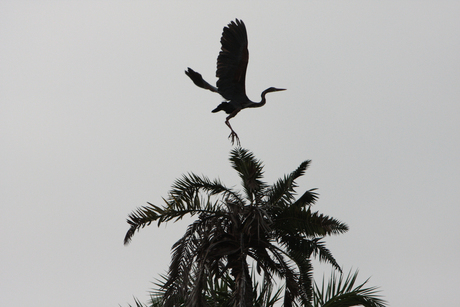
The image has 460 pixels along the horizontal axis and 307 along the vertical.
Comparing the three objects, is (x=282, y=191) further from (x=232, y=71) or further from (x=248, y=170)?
(x=232, y=71)

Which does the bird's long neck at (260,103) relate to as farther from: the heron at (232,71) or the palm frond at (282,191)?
the palm frond at (282,191)

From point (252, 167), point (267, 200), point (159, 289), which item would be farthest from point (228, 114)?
point (159, 289)

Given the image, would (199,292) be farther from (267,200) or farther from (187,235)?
(267,200)

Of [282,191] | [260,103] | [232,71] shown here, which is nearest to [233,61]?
[232,71]

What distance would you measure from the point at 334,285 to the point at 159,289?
3181 millimetres

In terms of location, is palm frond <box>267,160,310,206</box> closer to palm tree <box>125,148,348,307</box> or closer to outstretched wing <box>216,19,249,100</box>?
palm tree <box>125,148,348,307</box>

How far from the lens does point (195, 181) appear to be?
10.9 meters

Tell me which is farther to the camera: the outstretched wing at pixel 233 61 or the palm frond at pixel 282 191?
the palm frond at pixel 282 191

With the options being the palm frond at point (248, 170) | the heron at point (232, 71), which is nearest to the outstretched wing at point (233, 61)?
the heron at point (232, 71)

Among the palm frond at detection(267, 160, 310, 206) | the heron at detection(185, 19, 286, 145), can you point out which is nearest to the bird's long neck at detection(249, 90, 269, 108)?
the heron at detection(185, 19, 286, 145)

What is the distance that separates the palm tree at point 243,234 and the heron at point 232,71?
2.20 metres

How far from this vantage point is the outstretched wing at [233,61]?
869 centimetres

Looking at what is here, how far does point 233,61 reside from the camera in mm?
8742

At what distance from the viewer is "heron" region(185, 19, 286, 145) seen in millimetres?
8641
